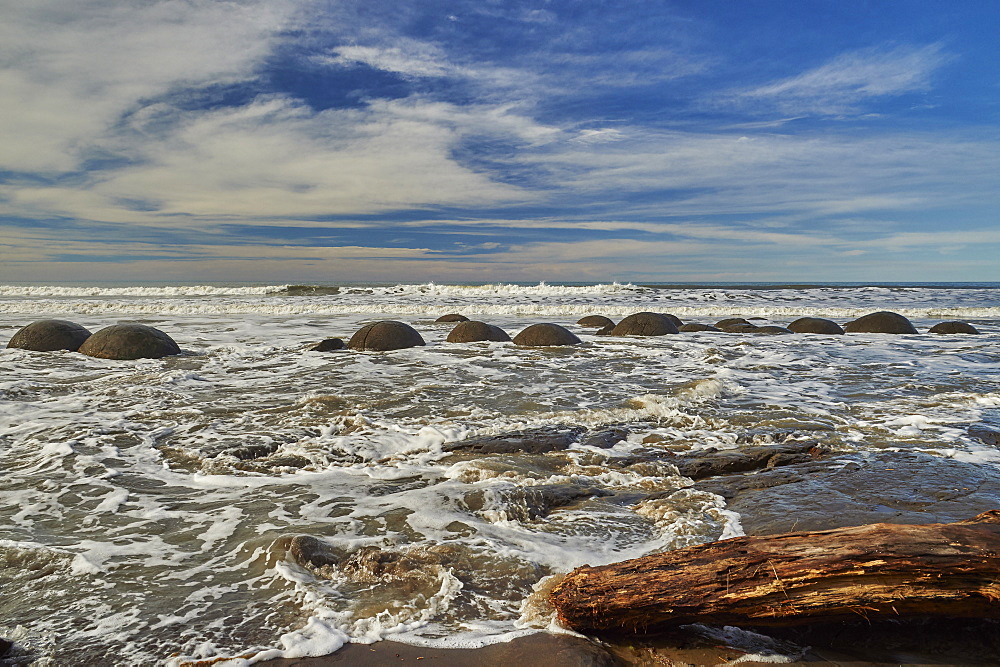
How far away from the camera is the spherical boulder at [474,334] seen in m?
11.1

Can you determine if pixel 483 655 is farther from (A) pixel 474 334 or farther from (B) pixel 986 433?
(A) pixel 474 334

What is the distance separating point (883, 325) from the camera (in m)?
13.5

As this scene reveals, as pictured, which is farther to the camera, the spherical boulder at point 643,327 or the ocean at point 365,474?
the spherical boulder at point 643,327

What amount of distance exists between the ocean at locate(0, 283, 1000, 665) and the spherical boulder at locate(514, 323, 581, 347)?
0.72 m

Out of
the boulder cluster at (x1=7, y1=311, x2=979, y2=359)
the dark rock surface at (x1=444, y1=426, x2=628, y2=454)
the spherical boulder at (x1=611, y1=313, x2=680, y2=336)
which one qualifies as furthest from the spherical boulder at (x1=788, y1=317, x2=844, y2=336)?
the dark rock surface at (x1=444, y1=426, x2=628, y2=454)

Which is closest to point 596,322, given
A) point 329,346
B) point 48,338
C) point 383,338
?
point 383,338

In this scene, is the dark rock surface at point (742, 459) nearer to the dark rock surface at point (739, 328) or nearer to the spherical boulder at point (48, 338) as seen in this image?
the spherical boulder at point (48, 338)

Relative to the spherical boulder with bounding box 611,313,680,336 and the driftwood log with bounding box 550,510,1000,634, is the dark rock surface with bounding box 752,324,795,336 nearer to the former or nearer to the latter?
the spherical boulder with bounding box 611,313,680,336

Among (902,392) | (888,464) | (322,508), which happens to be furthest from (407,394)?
(902,392)

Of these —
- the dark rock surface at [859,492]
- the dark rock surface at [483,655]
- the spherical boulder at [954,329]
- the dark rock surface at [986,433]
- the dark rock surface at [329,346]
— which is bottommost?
the dark rock surface at [483,655]

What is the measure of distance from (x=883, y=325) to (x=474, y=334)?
955 cm

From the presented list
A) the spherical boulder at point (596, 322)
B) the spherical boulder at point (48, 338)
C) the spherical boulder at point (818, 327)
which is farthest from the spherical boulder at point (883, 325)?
the spherical boulder at point (48, 338)

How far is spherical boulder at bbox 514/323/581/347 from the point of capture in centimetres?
1065

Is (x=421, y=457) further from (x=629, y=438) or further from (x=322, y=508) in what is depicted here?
(x=629, y=438)
